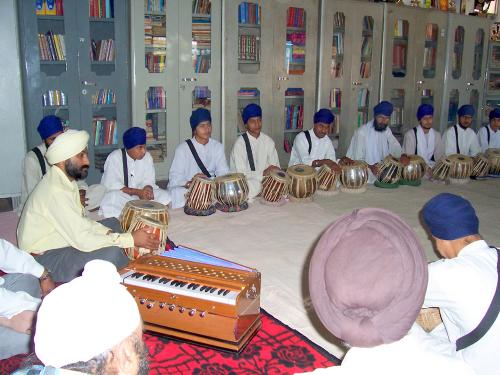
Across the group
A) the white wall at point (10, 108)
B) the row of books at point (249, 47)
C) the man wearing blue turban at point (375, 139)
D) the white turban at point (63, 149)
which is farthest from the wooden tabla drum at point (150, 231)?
the row of books at point (249, 47)

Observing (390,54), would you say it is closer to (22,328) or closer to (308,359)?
(308,359)

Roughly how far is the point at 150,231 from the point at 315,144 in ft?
10.1

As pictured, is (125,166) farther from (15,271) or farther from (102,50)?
(15,271)

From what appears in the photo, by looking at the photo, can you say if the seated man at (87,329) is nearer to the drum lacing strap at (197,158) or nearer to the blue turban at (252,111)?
the drum lacing strap at (197,158)

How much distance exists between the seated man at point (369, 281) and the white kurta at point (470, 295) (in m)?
0.79

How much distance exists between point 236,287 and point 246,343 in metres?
0.34

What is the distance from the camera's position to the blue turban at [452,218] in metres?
2.09

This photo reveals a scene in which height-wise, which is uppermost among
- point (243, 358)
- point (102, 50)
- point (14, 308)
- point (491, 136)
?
point (102, 50)

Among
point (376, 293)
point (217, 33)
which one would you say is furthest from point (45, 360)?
point (217, 33)

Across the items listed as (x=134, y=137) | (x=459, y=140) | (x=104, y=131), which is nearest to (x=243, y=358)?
(x=134, y=137)

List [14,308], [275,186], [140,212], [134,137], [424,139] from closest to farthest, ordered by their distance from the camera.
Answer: [14,308]
[140,212]
[134,137]
[275,186]
[424,139]

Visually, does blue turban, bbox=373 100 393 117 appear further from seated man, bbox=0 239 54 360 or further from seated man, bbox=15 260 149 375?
seated man, bbox=15 260 149 375

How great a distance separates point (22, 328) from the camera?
245 cm

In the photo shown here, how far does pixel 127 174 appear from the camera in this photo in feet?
15.9
